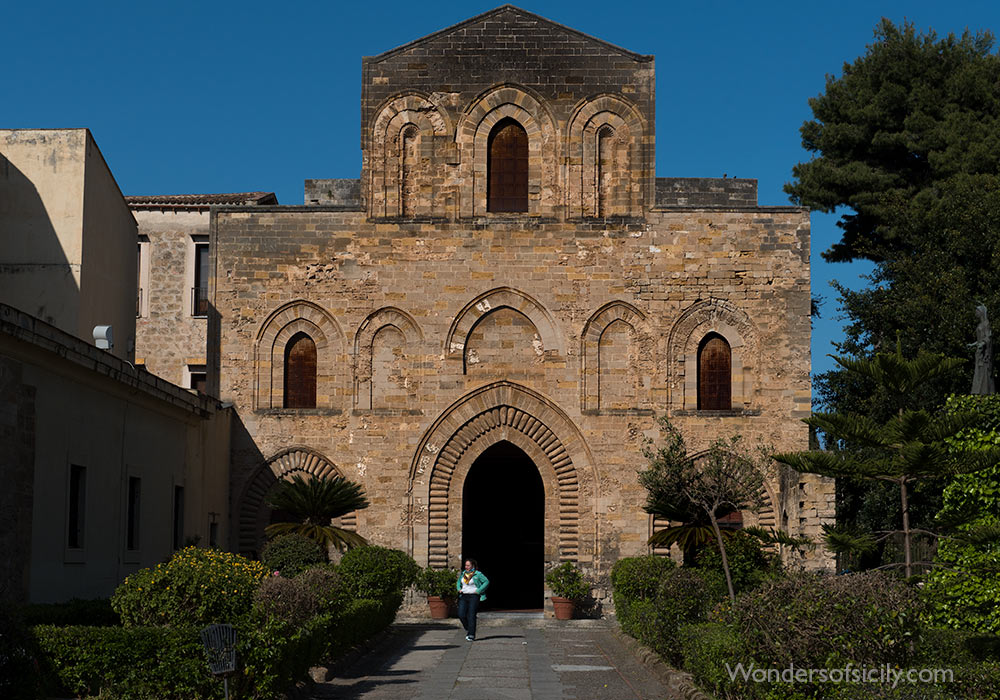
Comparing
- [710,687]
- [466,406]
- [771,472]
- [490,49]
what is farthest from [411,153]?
[710,687]

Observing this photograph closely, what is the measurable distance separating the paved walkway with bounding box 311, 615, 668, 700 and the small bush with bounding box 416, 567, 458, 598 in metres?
1.39

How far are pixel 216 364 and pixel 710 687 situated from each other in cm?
1629

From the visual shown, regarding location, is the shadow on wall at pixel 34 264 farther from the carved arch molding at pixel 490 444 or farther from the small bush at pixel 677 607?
→ the small bush at pixel 677 607

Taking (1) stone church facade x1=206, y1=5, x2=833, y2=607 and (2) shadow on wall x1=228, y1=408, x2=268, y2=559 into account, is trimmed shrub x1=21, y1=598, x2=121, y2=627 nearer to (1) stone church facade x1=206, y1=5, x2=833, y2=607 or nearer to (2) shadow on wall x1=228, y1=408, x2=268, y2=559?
(2) shadow on wall x1=228, y1=408, x2=268, y2=559

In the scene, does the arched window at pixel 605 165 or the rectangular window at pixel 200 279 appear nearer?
the arched window at pixel 605 165

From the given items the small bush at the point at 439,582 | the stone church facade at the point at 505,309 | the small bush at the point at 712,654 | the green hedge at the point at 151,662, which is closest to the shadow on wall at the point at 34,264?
the stone church facade at the point at 505,309

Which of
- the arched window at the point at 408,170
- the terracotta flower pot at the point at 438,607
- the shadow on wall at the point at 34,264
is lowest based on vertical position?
the terracotta flower pot at the point at 438,607

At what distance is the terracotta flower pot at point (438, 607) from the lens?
2609cm

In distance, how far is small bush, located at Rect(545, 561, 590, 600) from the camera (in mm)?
25781

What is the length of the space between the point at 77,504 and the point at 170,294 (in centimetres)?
1670

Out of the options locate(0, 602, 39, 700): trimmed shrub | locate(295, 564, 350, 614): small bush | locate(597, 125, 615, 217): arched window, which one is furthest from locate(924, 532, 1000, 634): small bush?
locate(597, 125, 615, 217): arched window

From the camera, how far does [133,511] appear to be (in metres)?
20.8

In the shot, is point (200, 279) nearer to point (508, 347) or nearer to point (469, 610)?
point (508, 347)

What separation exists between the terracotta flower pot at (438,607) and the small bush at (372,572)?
2645mm
